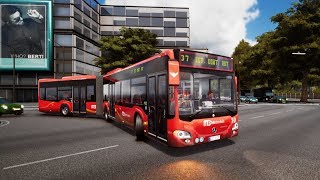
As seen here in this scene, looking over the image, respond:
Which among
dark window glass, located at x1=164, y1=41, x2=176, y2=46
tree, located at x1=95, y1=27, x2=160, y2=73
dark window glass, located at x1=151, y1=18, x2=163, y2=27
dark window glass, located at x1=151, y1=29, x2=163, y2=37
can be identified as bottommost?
tree, located at x1=95, y1=27, x2=160, y2=73

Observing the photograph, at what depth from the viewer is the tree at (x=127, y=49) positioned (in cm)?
4022

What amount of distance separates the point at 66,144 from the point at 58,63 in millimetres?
44346

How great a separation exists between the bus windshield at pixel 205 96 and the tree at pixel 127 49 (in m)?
32.6

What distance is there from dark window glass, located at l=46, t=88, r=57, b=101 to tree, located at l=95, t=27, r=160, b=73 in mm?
19055

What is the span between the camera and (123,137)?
34.0 ft

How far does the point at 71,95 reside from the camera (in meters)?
19.7

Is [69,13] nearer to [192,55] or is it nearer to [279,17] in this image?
[279,17]

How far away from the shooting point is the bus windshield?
7.18m

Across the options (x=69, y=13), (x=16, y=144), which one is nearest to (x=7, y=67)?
(x=69, y=13)

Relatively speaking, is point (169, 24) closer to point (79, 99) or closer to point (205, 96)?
point (79, 99)

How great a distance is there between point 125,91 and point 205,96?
4972mm

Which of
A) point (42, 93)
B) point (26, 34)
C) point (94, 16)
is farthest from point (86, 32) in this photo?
point (42, 93)

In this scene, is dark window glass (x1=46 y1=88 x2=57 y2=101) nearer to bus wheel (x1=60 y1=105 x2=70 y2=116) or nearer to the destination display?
bus wheel (x1=60 y1=105 x2=70 y2=116)

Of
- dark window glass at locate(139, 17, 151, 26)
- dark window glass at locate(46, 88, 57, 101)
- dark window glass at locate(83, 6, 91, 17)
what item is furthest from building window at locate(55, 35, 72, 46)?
dark window glass at locate(46, 88, 57, 101)
